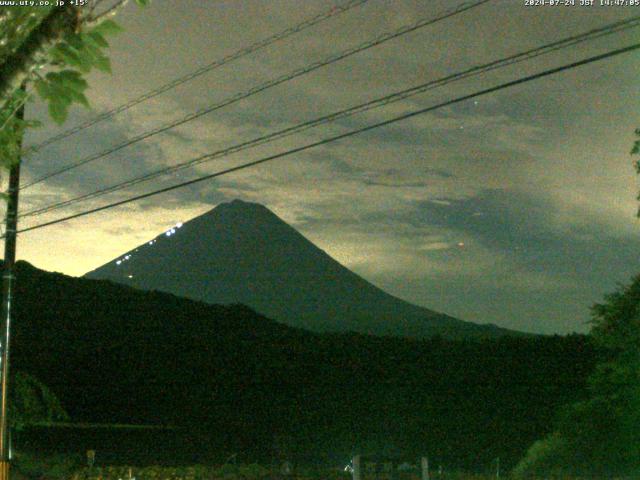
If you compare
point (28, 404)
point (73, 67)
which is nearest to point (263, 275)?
point (28, 404)

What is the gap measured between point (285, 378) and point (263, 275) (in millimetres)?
94506

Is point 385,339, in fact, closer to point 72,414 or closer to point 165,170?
point 72,414

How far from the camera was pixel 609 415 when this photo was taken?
56.1 feet

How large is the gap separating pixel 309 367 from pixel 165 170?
1409 cm

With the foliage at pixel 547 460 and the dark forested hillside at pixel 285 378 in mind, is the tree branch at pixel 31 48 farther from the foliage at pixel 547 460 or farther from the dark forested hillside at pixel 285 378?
the dark forested hillside at pixel 285 378

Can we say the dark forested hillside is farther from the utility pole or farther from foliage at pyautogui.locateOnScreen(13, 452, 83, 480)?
the utility pole

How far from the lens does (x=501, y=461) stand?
2233cm

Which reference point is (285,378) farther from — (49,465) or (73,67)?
(73,67)

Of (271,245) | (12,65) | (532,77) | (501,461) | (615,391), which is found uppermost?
(271,245)

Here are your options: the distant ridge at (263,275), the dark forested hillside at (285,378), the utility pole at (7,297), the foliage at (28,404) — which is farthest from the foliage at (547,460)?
the distant ridge at (263,275)

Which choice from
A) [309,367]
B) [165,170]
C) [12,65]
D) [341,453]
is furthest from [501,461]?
[12,65]

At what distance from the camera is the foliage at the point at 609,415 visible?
1664cm

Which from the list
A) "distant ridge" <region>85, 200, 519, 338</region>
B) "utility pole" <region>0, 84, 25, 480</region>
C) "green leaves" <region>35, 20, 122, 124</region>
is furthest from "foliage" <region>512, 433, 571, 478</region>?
"distant ridge" <region>85, 200, 519, 338</region>

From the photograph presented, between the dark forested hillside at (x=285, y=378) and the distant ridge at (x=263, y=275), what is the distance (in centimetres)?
3315
